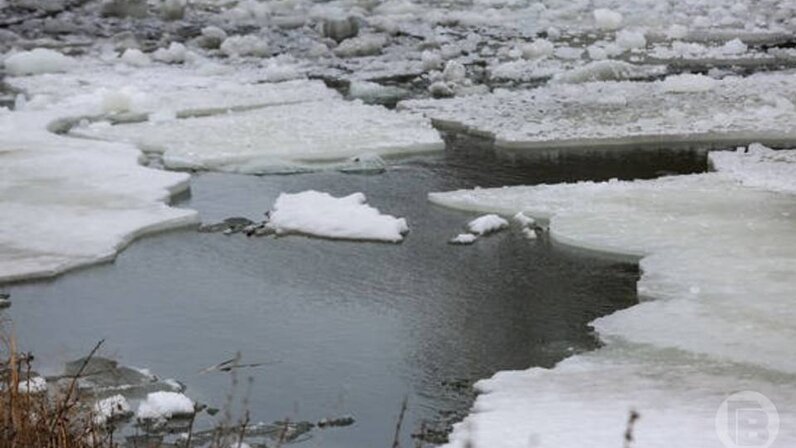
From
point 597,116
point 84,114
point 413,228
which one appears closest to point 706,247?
point 413,228

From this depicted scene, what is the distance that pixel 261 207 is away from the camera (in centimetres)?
776

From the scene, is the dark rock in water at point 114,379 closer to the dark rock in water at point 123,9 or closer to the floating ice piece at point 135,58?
the floating ice piece at point 135,58

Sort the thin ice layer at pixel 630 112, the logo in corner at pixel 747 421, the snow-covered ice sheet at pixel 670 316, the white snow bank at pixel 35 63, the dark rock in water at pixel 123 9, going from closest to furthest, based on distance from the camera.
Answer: the logo in corner at pixel 747 421 < the snow-covered ice sheet at pixel 670 316 < the thin ice layer at pixel 630 112 < the white snow bank at pixel 35 63 < the dark rock in water at pixel 123 9

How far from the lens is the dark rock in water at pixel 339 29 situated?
15.9m

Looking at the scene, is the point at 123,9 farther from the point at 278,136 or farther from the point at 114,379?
the point at 114,379

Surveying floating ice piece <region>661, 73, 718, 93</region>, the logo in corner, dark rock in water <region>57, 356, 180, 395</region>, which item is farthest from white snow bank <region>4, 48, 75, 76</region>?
the logo in corner

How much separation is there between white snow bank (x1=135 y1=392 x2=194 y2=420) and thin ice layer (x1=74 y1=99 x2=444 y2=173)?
413 centimetres

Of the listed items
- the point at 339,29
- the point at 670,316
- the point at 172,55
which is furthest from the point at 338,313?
the point at 339,29

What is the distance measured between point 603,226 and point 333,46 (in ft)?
30.0

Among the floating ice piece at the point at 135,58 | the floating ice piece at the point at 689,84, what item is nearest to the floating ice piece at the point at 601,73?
the floating ice piece at the point at 689,84

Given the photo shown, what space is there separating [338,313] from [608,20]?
36.2ft

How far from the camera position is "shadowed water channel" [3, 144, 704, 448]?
16.1 ft

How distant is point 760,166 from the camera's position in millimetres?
8102

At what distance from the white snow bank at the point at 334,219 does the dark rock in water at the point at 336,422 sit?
7.94 feet
